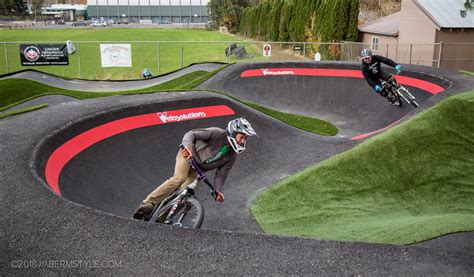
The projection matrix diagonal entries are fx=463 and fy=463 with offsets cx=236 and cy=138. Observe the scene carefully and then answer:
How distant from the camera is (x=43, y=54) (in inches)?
1234

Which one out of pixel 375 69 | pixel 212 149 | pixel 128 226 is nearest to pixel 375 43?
pixel 375 69

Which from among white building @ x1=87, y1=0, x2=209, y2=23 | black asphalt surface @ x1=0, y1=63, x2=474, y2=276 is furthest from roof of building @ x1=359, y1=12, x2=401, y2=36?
white building @ x1=87, y1=0, x2=209, y2=23

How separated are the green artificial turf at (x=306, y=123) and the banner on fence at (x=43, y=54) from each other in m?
18.0

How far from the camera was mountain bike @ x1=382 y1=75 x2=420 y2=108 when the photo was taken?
1809 cm

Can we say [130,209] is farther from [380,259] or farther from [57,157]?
[380,259]

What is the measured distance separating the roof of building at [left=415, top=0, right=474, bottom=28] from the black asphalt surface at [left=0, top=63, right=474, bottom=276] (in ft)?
76.9

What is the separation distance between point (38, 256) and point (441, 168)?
912 centimetres

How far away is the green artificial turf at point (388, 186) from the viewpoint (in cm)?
952

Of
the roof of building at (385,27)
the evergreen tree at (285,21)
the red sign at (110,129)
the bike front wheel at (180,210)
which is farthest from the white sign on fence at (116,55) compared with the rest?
the bike front wheel at (180,210)

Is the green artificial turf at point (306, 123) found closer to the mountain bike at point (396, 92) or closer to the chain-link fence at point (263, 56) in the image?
the mountain bike at point (396, 92)

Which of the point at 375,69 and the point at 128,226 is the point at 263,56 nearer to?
the point at 375,69

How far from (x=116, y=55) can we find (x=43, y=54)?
15.8 feet

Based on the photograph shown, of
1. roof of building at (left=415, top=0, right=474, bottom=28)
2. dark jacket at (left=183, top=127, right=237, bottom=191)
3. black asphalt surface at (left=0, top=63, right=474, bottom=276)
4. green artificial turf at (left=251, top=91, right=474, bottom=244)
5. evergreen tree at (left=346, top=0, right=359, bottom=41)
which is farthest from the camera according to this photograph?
evergreen tree at (left=346, top=0, right=359, bottom=41)

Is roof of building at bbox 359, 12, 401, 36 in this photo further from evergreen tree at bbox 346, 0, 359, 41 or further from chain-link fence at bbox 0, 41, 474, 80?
chain-link fence at bbox 0, 41, 474, 80
